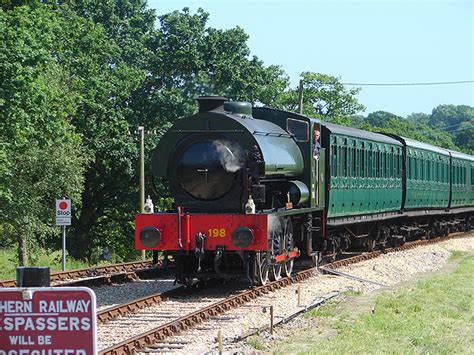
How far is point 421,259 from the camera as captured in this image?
2400cm

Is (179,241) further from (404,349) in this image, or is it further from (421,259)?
(421,259)

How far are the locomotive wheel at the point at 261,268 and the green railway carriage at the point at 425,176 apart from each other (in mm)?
11983

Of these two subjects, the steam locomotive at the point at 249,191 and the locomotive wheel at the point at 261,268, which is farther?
the locomotive wheel at the point at 261,268

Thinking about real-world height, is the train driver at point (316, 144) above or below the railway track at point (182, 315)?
above

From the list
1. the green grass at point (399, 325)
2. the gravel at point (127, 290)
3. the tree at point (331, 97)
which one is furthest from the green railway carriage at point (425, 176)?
the tree at point (331, 97)

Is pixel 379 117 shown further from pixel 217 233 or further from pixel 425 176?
pixel 217 233

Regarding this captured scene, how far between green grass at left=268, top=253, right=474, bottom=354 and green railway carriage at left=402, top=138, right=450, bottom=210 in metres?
11.6

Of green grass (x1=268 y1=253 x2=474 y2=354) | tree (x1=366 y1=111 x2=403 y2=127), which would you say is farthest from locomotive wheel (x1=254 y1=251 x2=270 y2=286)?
tree (x1=366 y1=111 x2=403 y2=127)

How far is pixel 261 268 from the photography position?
15.6 meters

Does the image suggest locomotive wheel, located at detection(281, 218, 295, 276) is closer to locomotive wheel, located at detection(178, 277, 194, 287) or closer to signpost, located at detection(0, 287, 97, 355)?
locomotive wheel, located at detection(178, 277, 194, 287)

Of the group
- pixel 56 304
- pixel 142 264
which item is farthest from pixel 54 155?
pixel 56 304

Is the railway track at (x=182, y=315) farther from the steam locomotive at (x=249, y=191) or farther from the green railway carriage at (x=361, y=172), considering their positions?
the green railway carriage at (x=361, y=172)

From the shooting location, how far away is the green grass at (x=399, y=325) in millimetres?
10055

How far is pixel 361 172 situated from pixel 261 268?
277 inches
